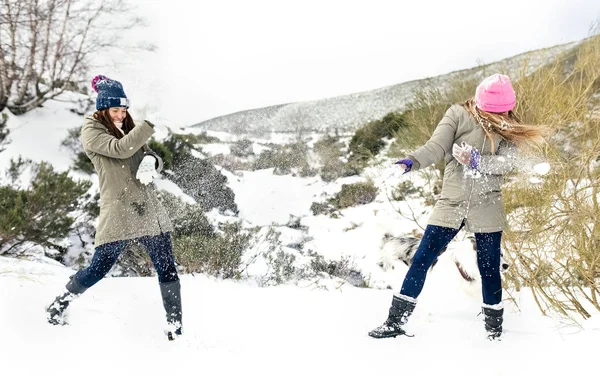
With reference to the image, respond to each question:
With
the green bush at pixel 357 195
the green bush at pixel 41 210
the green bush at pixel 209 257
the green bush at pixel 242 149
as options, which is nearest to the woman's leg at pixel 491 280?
the green bush at pixel 209 257

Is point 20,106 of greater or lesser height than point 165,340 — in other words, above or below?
above

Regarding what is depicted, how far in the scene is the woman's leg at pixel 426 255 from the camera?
222 cm

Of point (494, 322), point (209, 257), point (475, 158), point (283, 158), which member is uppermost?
point (475, 158)

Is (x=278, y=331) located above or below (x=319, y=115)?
below

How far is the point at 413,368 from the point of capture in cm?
194

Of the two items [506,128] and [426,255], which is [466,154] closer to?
[506,128]

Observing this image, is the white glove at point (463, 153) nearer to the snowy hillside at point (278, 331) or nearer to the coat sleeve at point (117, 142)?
the snowy hillside at point (278, 331)

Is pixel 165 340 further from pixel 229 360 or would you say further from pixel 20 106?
pixel 20 106

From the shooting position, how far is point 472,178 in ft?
7.25

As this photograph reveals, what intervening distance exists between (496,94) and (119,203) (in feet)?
5.88

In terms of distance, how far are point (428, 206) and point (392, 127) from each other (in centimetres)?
610

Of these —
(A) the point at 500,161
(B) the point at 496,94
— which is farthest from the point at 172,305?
(B) the point at 496,94

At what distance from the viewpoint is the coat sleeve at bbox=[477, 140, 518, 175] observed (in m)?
2.18

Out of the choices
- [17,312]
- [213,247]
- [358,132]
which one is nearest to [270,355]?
[17,312]
